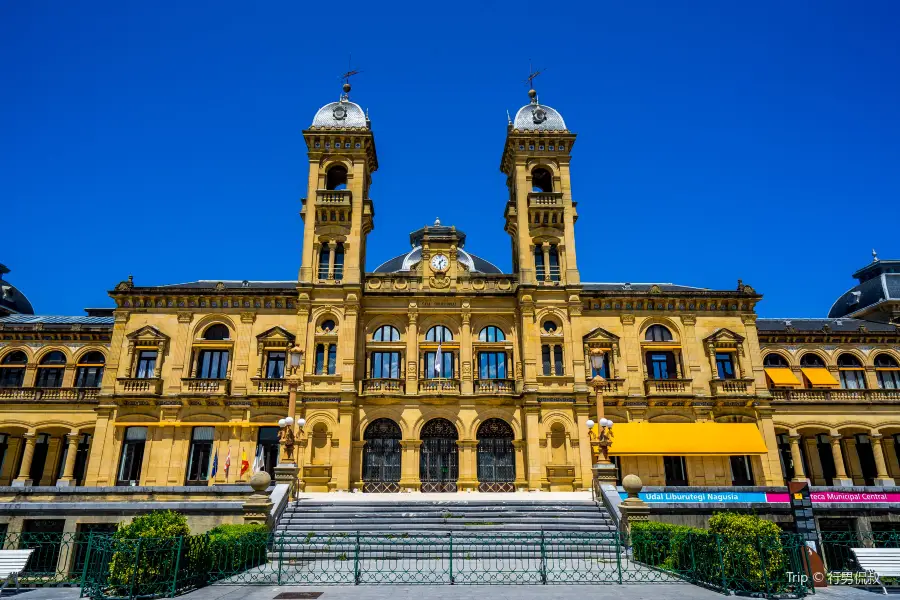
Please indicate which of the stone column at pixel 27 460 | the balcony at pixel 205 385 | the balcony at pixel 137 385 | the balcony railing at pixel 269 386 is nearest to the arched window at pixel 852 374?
the balcony railing at pixel 269 386

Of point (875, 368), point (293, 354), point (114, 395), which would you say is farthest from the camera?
point (875, 368)

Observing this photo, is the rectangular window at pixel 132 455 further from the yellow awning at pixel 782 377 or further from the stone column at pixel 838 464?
the stone column at pixel 838 464

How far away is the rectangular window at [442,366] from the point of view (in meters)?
36.5

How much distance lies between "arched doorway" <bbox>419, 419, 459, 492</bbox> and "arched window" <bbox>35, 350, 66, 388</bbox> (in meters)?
26.1

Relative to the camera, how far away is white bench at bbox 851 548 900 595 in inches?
589

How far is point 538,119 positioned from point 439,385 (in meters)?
20.4

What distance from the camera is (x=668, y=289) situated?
42438mm

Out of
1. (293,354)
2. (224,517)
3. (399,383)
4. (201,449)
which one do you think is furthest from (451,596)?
(201,449)

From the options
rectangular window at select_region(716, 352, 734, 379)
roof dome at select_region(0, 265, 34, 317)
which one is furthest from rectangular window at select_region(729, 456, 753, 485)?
roof dome at select_region(0, 265, 34, 317)

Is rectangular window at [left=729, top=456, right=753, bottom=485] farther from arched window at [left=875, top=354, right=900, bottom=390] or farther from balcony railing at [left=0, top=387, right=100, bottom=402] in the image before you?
balcony railing at [left=0, top=387, right=100, bottom=402]

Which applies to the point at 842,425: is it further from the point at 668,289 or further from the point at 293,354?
the point at 293,354

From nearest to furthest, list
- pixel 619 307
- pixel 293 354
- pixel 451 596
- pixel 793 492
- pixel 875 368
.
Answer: pixel 451 596, pixel 793 492, pixel 293 354, pixel 619 307, pixel 875 368

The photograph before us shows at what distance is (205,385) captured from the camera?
116 ft

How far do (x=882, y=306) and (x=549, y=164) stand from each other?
30700 mm
